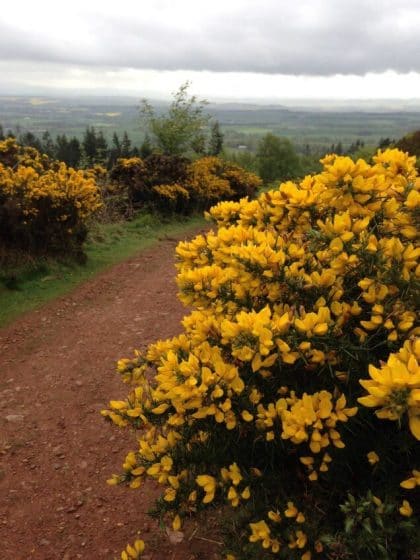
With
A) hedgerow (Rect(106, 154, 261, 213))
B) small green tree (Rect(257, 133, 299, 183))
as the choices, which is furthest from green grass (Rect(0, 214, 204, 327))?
small green tree (Rect(257, 133, 299, 183))

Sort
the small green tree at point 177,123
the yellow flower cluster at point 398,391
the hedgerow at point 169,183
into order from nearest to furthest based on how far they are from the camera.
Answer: the yellow flower cluster at point 398,391 < the hedgerow at point 169,183 < the small green tree at point 177,123

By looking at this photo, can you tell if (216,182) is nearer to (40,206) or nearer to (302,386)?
(40,206)

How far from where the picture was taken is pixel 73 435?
419 centimetres

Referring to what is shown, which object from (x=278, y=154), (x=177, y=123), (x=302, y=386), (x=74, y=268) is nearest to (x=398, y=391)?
(x=302, y=386)

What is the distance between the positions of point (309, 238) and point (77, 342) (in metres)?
4.30

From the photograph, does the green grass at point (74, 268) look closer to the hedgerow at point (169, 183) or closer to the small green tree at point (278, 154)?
the hedgerow at point (169, 183)

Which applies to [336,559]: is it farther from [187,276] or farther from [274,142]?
[274,142]

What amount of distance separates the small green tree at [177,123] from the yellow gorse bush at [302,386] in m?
17.1

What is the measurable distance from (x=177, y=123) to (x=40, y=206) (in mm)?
12034

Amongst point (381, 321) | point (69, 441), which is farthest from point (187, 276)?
point (69, 441)

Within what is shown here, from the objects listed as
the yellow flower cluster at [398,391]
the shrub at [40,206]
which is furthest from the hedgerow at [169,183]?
the yellow flower cluster at [398,391]

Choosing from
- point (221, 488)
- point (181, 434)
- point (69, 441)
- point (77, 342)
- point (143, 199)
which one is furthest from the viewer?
point (143, 199)

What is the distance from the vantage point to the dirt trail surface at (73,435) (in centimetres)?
315

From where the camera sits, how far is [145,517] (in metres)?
3.28
